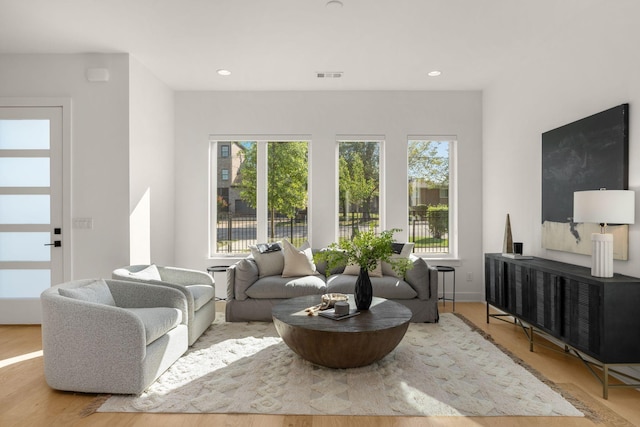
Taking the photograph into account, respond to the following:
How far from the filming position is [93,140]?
4.17 meters

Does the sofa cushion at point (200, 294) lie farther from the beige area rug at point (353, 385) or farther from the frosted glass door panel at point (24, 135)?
the frosted glass door panel at point (24, 135)

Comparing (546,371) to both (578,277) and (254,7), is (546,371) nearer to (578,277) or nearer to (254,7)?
(578,277)

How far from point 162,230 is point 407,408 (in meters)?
3.87

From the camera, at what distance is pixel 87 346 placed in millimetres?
2602

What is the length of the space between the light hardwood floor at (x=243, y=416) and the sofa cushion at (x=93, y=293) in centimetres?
68

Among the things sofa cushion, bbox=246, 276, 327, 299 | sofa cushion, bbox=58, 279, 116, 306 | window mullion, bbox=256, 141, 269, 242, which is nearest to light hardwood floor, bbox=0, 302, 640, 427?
sofa cushion, bbox=58, 279, 116, 306

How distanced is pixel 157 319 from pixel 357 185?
3475mm

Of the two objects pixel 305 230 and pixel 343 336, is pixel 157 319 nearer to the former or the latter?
pixel 343 336

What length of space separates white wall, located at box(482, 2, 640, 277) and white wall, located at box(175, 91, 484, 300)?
252mm

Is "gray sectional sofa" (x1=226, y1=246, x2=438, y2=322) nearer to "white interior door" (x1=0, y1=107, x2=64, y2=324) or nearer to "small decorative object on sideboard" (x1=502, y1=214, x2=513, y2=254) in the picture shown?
"small decorative object on sideboard" (x1=502, y1=214, x2=513, y2=254)

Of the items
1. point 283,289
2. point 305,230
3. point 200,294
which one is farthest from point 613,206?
point 305,230

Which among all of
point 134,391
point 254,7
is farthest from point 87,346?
point 254,7

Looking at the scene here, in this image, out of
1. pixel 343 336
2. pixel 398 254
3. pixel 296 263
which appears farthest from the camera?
pixel 398 254

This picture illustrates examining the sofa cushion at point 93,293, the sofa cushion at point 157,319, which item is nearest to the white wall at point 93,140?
the sofa cushion at point 93,293
